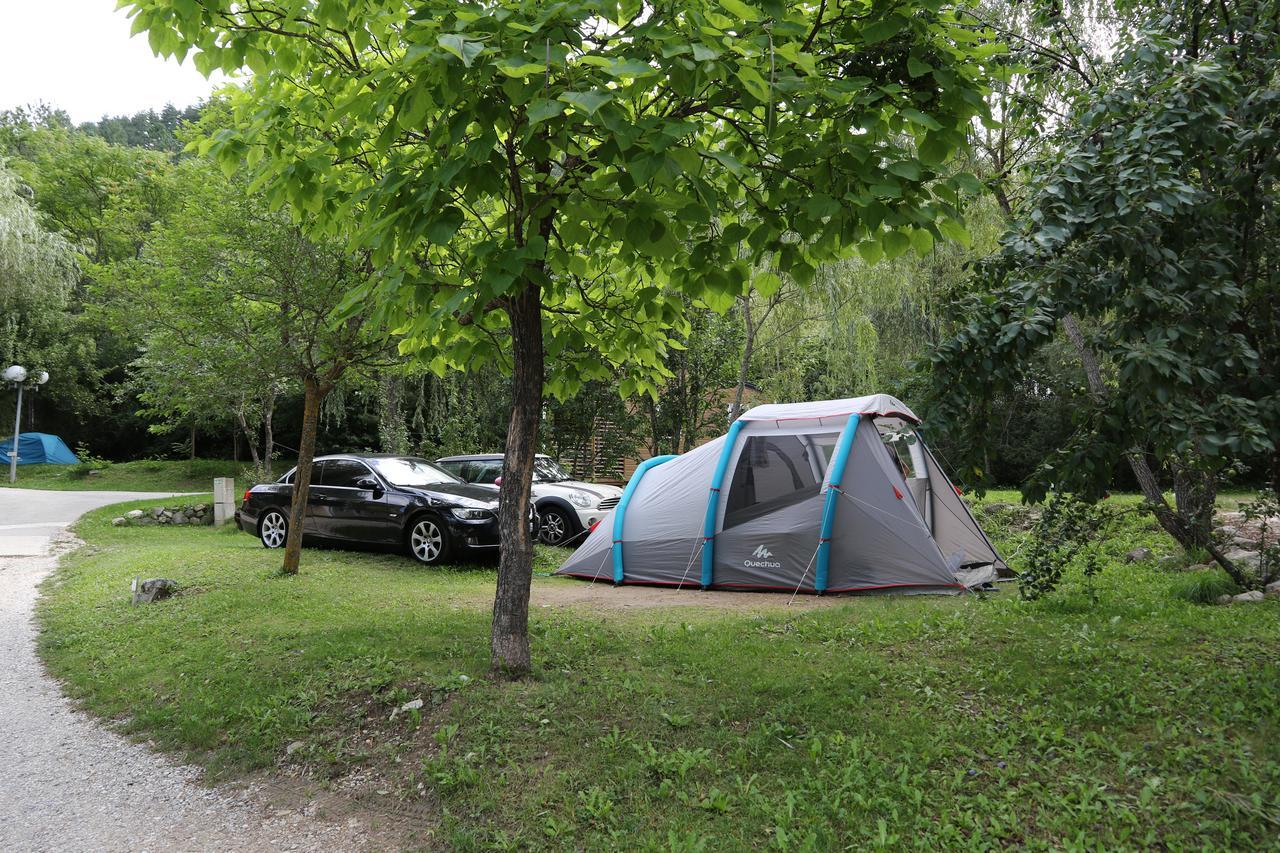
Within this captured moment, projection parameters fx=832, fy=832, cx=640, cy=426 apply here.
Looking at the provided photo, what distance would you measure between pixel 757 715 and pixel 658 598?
12.0 ft

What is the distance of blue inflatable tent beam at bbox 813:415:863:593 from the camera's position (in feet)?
25.7

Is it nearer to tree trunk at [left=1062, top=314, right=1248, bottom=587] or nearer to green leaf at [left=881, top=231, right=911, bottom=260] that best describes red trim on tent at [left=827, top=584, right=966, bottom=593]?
tree trunk at [left=1062, top=314, right=1248, bottom=587]

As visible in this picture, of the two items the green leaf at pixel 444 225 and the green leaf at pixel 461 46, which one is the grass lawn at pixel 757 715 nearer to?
the green leaf at pixel 444 225

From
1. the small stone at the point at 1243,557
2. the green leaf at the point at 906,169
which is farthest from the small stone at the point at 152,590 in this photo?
the small stone at the point at 1243,557

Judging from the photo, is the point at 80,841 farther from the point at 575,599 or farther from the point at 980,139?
the point at 980,139

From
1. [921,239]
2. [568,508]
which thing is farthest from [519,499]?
[568,508]

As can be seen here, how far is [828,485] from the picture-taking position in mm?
7969

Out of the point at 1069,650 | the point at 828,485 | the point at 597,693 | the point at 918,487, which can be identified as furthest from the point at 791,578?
the point at 597,693

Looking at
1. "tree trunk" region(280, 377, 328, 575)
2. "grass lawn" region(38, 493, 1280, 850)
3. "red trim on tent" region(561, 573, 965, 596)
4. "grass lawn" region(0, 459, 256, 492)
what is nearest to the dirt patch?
"red trim on tent" region(561, 573, 965, 596)

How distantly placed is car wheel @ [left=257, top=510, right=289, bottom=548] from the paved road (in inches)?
231

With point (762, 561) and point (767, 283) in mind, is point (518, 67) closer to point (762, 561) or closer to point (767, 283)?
point (767, 283)

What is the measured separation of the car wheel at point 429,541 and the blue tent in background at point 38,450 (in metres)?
23.2

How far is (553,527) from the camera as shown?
1169cm

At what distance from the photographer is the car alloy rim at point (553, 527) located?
11.6 m
